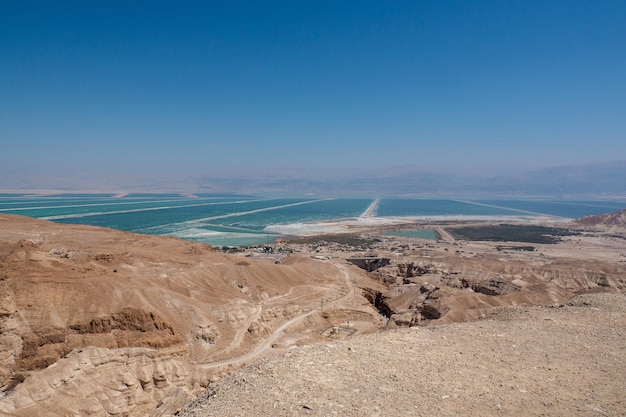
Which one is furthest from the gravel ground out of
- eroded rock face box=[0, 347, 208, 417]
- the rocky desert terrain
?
eroded rock face box=[0, 347, 208, 417]

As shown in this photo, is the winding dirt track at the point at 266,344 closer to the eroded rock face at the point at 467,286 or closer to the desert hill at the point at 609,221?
the eroded rock face at the point at 467,286

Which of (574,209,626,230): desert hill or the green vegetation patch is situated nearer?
the green vegetation patch

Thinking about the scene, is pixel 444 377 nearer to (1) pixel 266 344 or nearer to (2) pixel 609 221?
(1) pixel 266 344

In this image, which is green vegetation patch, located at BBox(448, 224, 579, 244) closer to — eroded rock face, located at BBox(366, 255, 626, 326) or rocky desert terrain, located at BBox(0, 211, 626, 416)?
eroded rock face, located at BBox(366, 255, 626, 326)

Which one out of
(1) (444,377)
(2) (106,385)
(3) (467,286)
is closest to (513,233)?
(3) (467,286)

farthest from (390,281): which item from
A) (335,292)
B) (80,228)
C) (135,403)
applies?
(80,228)

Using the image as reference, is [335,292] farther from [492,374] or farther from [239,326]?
[492,374]

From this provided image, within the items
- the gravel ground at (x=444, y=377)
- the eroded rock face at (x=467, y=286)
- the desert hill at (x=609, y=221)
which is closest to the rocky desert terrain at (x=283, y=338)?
the gravel ground at (x=444, y=377)
